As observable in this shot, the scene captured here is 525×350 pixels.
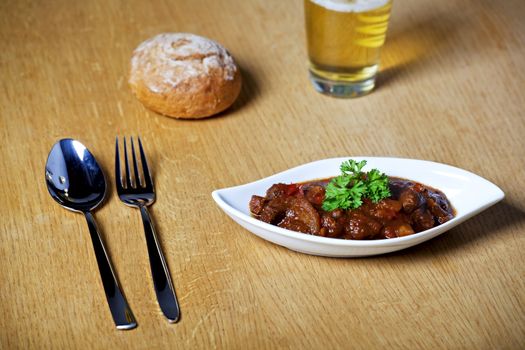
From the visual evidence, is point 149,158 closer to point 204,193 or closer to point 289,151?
point 204,193

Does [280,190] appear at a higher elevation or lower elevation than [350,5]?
lower

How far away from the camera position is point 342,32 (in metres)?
2.19

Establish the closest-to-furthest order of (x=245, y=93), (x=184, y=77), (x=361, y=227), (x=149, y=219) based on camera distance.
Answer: (x=361, y=227), (x=149, y=219), (x=184, y=77), (x=245, y=93)

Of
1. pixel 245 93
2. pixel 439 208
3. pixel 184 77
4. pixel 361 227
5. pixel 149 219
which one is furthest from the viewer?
pixel 245 93

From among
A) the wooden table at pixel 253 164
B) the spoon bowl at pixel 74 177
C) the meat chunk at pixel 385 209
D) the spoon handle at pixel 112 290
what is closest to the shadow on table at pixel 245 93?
the wooden table at pixel 253 164

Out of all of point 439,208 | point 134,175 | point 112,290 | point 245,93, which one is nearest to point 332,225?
point 439,208

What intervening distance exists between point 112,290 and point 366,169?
0.78 metres

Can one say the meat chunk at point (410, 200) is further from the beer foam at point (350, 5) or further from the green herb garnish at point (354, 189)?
the beer foam at point (350, 5)

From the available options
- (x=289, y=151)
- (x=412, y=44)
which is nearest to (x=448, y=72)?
(x=412, y=44)

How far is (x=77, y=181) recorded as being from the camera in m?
1.97

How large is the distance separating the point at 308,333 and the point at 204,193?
0.59 m

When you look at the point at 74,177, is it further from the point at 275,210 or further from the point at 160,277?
the point at 275,210

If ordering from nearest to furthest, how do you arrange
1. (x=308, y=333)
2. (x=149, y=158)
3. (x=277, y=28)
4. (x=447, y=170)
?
(x=308, y=333), (x=447, y=170), (x=149, y=158), (x=277, y=28)

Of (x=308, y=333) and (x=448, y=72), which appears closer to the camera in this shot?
(x=308, y=333)
